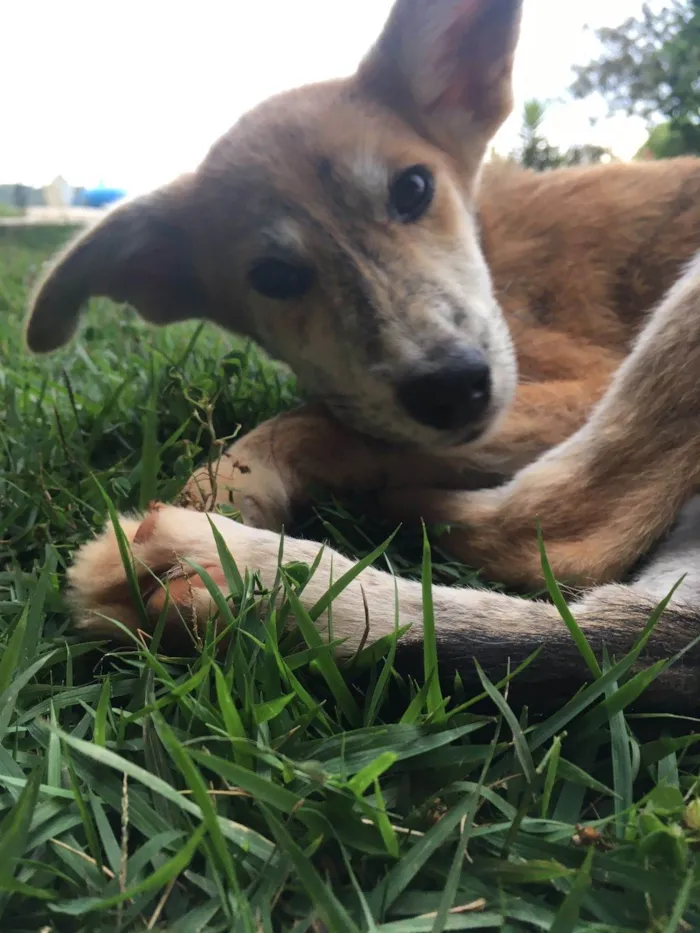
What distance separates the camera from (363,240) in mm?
1572

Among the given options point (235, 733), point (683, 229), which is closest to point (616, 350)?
point (683, 229)

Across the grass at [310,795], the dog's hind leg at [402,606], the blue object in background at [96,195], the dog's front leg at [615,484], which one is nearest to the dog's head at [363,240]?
the dog's front leg at [615,484]

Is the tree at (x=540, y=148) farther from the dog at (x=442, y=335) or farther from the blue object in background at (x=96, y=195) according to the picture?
the blue object in background at (x=96, y=195)

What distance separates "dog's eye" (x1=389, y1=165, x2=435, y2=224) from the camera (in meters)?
1.65

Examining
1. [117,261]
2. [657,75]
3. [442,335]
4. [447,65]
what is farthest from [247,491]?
[657,75]

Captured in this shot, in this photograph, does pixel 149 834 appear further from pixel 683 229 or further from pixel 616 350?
pixel 683 229

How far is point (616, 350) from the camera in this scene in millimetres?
1811

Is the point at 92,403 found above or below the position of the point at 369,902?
above

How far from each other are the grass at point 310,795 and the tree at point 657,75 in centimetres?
184

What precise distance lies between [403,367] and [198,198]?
822 millimetres

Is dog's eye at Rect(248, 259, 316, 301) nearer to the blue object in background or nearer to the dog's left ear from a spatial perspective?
the dog's left ear

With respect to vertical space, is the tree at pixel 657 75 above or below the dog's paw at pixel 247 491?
above

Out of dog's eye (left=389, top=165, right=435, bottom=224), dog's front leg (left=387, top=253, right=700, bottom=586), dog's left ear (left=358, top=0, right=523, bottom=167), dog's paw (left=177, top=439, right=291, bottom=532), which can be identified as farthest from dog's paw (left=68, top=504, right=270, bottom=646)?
dog's left ear (left=358, top=0, right=523, bottom=167)

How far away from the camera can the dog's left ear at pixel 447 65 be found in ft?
5.75
